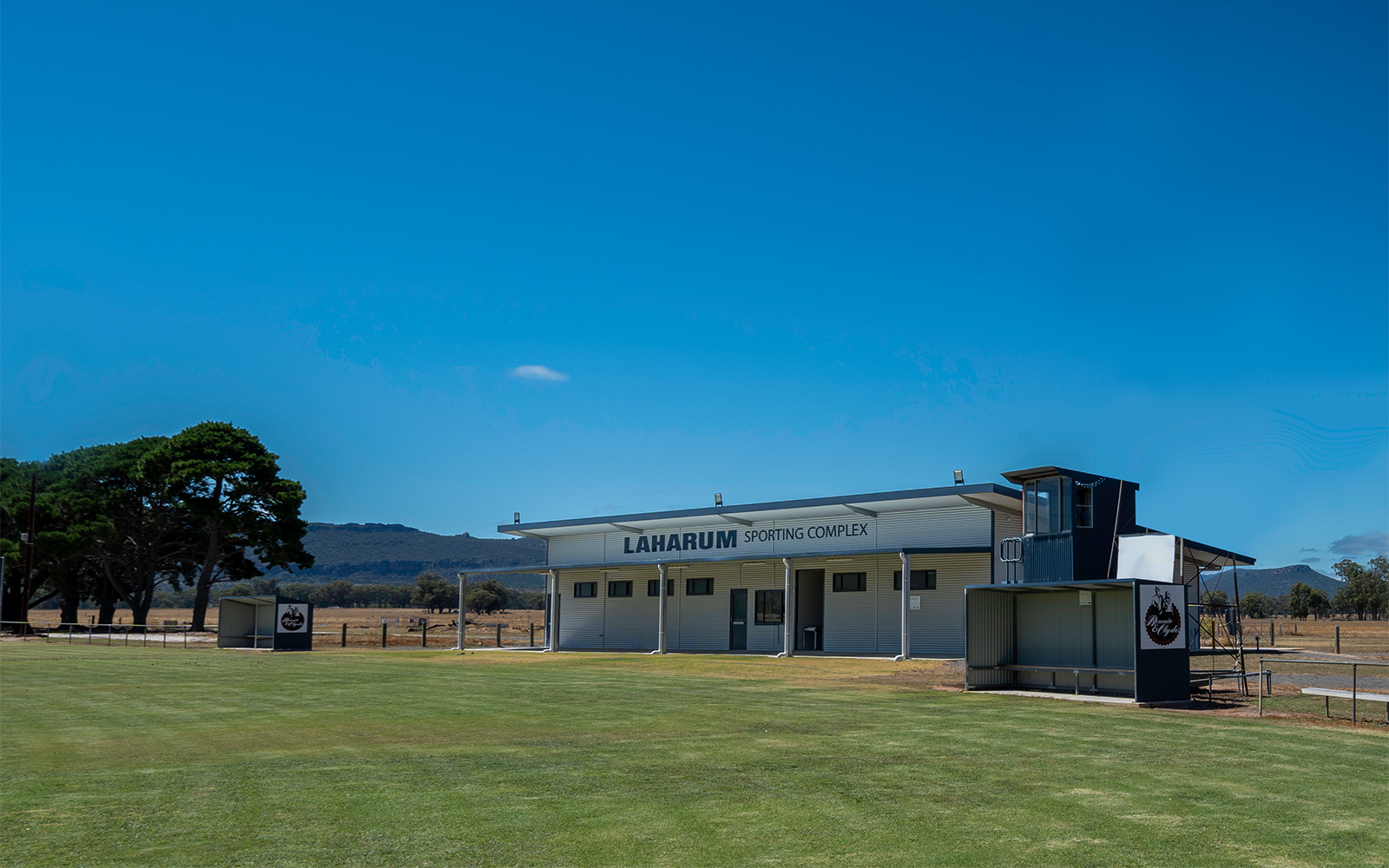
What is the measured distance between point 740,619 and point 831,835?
31.5 metres

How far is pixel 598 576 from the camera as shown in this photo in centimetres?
4312

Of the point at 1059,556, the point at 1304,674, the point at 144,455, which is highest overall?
the point at 144,455

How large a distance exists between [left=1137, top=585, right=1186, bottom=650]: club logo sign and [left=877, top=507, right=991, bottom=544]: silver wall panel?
12.7m

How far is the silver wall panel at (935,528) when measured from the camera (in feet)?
101

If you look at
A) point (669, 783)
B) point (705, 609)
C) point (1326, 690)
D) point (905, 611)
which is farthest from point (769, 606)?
point (669, 783)

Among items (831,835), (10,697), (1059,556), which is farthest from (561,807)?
(1059,556)

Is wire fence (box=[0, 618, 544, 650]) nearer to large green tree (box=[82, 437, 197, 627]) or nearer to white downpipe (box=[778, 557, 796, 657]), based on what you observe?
large green tree (box=[82, 437, 197, 627])

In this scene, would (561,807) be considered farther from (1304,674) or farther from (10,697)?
(1304,674)

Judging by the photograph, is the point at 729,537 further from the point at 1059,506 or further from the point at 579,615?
the point at 1059,506

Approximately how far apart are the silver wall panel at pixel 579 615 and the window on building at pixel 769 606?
7.76 metres

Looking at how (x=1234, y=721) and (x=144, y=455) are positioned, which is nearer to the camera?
(x=1234, y=721)

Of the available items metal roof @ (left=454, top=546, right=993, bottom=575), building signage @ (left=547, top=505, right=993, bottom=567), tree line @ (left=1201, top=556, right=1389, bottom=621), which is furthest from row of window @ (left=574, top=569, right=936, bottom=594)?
tree line @ (left=1201, top=556, right=1389, bottom=621)

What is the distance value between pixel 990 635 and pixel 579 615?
25590 mm

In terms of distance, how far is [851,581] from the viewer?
34.6 meters
